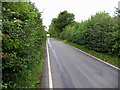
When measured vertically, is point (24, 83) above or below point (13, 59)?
below

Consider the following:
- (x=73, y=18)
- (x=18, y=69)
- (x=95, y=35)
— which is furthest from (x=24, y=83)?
(x=73, y=18)

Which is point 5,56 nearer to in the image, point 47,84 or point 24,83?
point 24,83

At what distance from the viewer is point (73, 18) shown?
91.4 m

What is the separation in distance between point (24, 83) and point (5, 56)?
2227 millimetres

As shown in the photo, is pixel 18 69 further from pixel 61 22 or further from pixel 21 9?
pixel 61 22

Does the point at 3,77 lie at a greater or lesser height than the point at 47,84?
greater

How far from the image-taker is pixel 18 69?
316 inches

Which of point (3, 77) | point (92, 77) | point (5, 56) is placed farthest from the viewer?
point (92, 77)

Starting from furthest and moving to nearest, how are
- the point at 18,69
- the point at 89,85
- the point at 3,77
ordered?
1. the point at 89,85
2. the point at 18,69
3. the point at 3,77

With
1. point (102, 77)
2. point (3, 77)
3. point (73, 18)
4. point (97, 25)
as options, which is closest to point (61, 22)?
point (73, 18)

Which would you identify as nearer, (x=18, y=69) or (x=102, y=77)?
Answer: (x=18, y=69)

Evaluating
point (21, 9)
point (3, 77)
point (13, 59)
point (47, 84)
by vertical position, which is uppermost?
point (21, 9)

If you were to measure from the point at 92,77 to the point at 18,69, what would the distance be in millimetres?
5845

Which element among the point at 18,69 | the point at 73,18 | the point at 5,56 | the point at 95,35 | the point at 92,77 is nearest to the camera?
the point at 5,56
